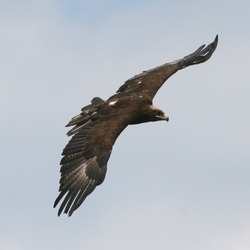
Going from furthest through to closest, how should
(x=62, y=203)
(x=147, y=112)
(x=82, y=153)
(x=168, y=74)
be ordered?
(x=168, y=74) < (x=147, y=112) < (x=82, y=153) < (x=62, y=203)

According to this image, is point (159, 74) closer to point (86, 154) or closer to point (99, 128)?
point (99, 128)

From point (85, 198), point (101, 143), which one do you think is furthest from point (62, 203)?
point (101, 143)

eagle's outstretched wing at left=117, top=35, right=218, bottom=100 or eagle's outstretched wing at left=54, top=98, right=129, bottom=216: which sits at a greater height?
eagle's outstretched wing at left=117, top=35, right=218, bottom=100

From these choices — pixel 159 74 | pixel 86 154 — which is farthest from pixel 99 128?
pixel 159 74

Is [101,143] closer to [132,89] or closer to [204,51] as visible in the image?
[132,89]

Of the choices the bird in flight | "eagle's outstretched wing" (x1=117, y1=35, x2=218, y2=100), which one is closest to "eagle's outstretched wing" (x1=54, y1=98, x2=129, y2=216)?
the bird in flight

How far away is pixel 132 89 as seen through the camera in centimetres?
2588

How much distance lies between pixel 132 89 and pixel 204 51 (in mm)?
3129

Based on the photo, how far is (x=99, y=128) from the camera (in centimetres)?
2325

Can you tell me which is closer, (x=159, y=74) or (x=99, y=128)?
(x=99, y=128)

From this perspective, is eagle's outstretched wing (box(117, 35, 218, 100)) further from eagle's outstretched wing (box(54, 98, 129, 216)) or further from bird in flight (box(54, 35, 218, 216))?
eagle's outstretched wing (box(54, 98, 129, 216))

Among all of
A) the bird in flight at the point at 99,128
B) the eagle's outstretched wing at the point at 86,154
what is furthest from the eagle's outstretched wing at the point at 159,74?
the eagle's outstretched wing at the point at 86,154

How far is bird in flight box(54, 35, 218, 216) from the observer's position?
21781 mm

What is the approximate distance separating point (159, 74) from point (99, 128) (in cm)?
398
